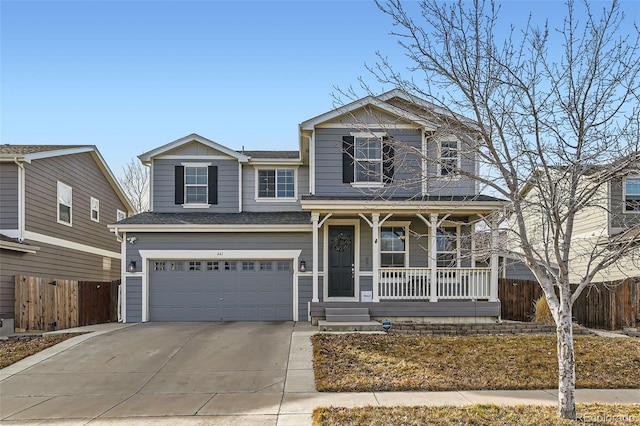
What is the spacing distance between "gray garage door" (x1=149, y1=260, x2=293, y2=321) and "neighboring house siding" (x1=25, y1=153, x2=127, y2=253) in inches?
153

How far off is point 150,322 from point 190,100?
6673 millimetres

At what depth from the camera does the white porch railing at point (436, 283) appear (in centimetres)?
1374

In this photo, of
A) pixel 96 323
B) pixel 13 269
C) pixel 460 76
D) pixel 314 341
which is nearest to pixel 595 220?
pixel 314 341

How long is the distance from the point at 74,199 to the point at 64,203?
0.83m

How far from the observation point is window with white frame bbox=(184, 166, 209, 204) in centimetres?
1639

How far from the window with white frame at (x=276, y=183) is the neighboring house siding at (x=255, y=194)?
6.6 inches

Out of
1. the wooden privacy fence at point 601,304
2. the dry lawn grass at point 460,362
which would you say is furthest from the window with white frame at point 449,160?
the wooden privacy fence at point 601,304

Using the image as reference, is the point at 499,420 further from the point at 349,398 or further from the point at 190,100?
the point at 190,100

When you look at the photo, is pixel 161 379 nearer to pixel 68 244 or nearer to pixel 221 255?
pixel 221 255

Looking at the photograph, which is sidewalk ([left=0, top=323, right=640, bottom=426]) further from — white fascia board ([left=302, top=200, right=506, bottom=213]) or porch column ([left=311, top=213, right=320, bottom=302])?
white fascia board ([left=302, top=200, right=506, bottom=213])

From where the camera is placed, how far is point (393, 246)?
598 inches

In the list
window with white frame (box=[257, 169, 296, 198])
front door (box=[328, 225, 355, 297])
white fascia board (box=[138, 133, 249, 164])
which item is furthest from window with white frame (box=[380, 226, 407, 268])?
white fascia board (box=[138, 133, 249, 164])

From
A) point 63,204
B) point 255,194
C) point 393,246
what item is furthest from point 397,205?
point 63,204

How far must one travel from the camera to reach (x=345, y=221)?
15.0 metres
